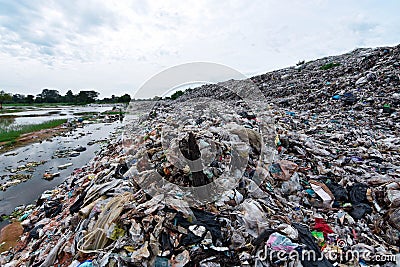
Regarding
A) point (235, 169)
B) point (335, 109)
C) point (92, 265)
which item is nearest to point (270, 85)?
point (335, 109)

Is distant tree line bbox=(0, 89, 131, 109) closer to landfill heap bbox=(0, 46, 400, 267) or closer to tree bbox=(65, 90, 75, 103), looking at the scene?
tree bbox=(65, 90, 75, 103)

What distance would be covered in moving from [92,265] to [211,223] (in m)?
0.99

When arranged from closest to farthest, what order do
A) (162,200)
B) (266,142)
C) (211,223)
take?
1. (211,223)
2. (162,200)
3. (266,142)

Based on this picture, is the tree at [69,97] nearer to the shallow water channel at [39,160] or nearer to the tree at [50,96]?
the tree at [50,96]

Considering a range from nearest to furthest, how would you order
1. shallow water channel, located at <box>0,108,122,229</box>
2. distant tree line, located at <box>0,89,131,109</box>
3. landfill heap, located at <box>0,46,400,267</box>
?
landfill heap, located at <box>0,46,400,267</box> → shallow water channel, located at <box>0,108,122,229</box> → distant tree line, located at <box>0,89,131,109</box>

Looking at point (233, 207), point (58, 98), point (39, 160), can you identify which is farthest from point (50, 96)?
point (233, 207)

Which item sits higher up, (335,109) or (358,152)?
(335,109)

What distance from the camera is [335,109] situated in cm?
671

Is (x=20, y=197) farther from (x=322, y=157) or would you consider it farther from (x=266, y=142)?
(x=322, y=157)
